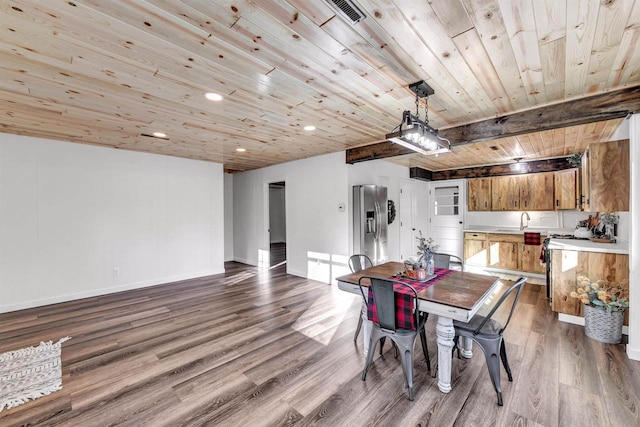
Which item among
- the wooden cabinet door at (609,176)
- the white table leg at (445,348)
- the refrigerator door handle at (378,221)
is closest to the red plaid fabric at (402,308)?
the white table leg at (445,348)

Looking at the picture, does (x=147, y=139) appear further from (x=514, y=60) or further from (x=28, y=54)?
(x=514, y=60)

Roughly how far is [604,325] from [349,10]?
3.87m

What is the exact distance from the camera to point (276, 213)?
11258mm

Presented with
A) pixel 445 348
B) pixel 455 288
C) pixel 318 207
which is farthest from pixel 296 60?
pixel 318 207

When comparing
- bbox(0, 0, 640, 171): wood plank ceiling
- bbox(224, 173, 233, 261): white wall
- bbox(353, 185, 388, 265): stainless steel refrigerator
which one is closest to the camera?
bbox(0, 0, 640, 171): wood plank ceiling

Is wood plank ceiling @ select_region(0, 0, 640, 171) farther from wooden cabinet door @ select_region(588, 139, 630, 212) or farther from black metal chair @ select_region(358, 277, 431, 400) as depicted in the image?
black metal chair @ select_region(358, 277, 431, 400)

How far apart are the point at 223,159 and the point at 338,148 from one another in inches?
98.1

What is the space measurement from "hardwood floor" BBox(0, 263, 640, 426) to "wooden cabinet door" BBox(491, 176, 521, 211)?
3.00 meters

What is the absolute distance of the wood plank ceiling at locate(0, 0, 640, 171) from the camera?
5.02 ft

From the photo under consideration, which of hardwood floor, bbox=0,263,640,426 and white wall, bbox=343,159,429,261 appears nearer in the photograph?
hardwood floor, bbox=0,263,640,426

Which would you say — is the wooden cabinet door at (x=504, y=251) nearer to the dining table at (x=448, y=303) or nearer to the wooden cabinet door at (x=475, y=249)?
the wooden cabinet door at (x=475, y=249)

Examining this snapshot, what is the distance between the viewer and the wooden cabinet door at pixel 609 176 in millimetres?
2779

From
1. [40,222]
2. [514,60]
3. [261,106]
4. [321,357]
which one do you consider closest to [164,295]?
[40,222]

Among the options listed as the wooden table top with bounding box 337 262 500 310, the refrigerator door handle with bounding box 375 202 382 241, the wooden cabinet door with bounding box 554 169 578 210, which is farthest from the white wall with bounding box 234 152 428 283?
the wooden cabinet door with bounding box 554 169 578 210
